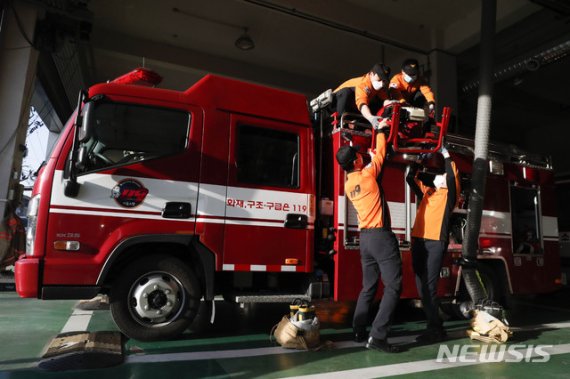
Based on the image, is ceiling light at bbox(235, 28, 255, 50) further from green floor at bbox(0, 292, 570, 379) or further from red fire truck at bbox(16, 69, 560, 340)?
green floor at bbox(0, 292, 570, 379)

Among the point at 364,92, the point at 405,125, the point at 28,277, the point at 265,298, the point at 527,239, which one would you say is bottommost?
the point at 265,298

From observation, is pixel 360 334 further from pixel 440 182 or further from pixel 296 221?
pixel 440 182

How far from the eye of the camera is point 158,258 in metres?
4.11

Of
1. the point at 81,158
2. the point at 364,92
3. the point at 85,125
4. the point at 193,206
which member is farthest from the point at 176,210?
the point at 364,92

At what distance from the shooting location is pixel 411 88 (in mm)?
5559

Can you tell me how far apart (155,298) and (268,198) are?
1.45m

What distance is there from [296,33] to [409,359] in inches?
335

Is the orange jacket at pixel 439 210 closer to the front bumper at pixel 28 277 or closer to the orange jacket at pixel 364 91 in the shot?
the orange jacket at pixel 364 91

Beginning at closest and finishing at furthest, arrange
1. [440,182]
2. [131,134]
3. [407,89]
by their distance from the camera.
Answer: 1. [131,134]
2. [440,182]
3. [407,89]

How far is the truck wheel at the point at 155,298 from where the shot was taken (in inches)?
156

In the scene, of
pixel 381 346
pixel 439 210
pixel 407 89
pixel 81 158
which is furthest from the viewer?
pixel 407 89

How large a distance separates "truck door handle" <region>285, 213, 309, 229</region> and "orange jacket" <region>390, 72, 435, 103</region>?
6.54 ft

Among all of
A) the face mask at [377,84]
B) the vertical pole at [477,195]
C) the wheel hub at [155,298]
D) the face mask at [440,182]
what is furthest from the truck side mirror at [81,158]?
the vertical pole at [477,195]

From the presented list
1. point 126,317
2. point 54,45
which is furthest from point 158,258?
point 54,45
